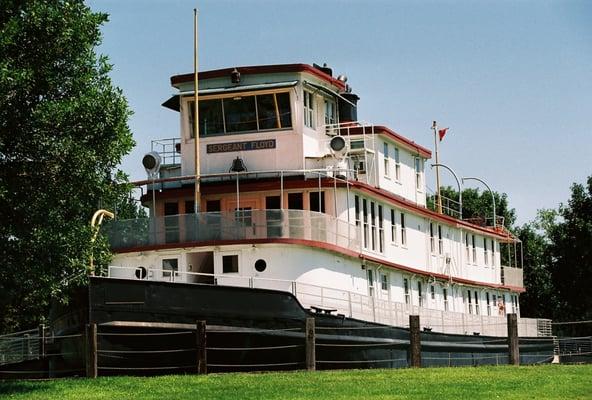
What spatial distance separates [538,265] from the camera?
73125 millimetres

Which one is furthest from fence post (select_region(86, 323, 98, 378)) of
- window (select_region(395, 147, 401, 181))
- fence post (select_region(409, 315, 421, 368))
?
window (select_region(395, 147, 401, 181))

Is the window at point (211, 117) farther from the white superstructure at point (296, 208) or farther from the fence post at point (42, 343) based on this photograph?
the fence post at point (42, 343)

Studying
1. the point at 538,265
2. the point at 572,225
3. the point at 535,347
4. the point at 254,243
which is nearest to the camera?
the point at 254,243

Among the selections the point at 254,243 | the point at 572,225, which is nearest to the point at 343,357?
the point at 254,243

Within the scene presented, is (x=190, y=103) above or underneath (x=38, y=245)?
above

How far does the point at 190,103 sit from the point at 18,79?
38.3 feet

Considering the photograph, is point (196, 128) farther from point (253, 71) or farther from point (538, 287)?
point (538, 287)

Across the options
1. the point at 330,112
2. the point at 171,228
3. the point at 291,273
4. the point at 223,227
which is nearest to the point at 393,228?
the point at 330,112

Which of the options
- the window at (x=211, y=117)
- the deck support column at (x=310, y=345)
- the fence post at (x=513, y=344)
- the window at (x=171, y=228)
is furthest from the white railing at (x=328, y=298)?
the window at (x=211, y=117)

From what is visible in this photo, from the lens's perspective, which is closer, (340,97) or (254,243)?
(254,243)

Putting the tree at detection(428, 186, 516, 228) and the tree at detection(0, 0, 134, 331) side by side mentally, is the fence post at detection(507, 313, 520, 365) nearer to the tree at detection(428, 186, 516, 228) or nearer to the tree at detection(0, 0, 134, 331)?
the tree at detection(0, 0, 134, 331)

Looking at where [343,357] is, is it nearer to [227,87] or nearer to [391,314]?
[391,314]

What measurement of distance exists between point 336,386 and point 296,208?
33.8 feet

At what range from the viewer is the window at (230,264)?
30.2 m
